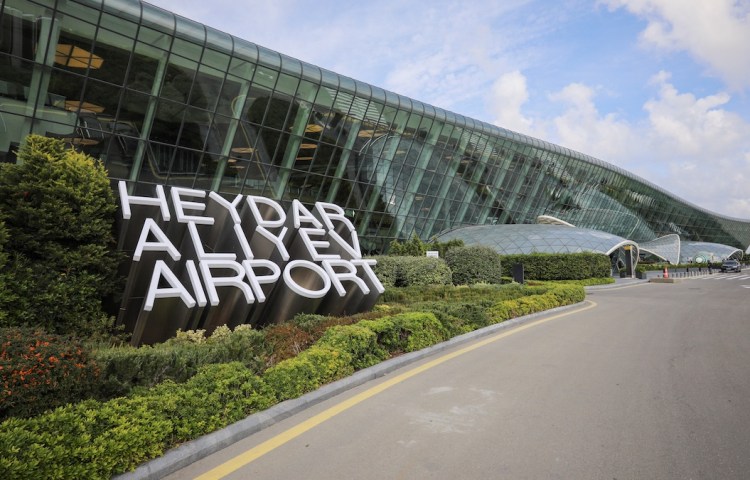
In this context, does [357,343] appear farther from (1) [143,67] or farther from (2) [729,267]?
(2) [729,267]

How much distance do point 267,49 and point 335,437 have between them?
2093 cm

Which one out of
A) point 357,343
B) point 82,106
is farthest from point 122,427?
point 82,106

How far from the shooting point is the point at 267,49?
852 inches

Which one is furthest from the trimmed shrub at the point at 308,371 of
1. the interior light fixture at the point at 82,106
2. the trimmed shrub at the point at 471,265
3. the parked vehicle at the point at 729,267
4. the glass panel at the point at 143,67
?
the parked vehicle at the point at 729,267

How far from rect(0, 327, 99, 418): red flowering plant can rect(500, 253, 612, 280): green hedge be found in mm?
28254

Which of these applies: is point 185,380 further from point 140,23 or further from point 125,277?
point 140,23

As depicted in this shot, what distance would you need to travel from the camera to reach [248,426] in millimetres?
4457

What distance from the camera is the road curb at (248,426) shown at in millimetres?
3625

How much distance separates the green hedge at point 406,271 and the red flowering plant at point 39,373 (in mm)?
14701

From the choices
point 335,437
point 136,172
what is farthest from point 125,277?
point 136,172

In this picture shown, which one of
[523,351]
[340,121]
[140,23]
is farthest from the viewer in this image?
[340,121]

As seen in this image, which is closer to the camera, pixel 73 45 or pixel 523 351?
pixel 523 351

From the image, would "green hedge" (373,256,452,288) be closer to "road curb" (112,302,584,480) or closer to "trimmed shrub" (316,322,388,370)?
"road curb" (112,302,584,480)

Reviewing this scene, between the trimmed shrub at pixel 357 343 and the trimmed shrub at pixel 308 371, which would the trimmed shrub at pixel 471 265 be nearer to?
the trimmed shrub at pixel 357 343
